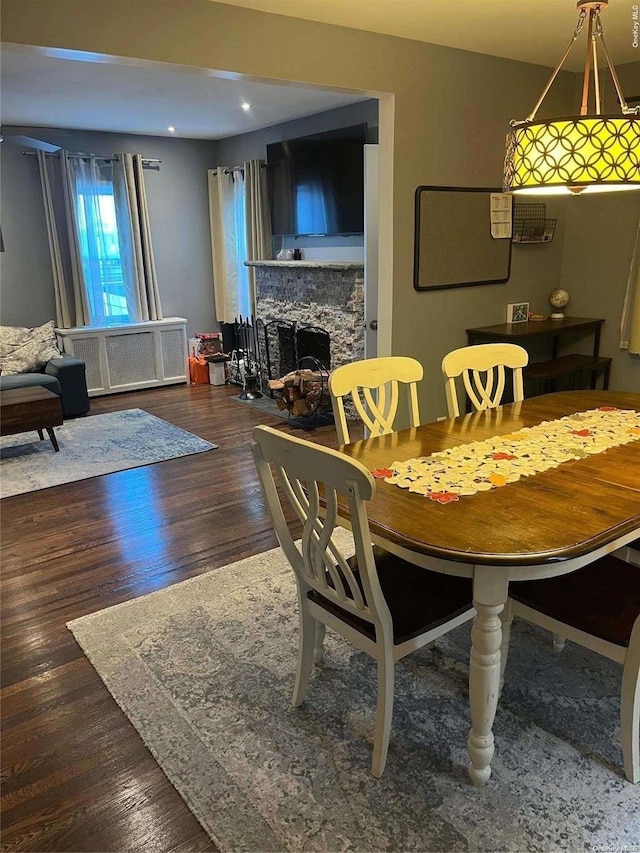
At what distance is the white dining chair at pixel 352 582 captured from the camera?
5.18 feet

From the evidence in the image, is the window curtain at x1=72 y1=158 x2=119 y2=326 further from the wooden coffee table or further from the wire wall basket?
the wire wall basket

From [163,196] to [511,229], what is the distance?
13.8 feet

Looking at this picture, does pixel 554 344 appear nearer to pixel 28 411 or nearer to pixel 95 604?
pixel 95 604

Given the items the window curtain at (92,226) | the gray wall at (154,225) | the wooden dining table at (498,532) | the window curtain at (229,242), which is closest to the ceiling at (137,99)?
the gray wall at (154,225)

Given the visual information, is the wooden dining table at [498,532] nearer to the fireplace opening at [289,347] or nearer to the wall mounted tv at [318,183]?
the wall mounted tv at [318,183]

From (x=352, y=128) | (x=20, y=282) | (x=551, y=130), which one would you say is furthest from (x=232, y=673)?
(x=20, y=282)

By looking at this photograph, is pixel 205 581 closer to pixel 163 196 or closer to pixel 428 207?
pixel 428 207

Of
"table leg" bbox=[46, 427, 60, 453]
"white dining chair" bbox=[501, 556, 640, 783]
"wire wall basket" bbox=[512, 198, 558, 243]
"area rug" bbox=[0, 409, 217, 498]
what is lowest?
"area rug" bbox=[0, 409, 217, 498]

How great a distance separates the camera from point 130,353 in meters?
6.65

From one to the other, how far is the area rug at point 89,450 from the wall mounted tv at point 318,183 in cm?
222

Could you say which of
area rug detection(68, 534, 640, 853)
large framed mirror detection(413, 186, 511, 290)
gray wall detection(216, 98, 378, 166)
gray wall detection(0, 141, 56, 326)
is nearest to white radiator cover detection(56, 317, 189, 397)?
gray wall detection(0, 141, 56, 326)

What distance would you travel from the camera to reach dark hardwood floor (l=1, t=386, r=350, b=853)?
172 cm

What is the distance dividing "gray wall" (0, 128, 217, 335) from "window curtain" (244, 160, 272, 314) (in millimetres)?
936

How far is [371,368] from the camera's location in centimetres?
263
